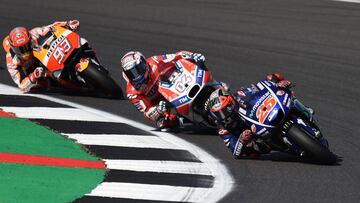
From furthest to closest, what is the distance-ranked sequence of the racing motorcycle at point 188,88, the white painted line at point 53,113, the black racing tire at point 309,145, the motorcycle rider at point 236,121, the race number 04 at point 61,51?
the race number 04 at point 61,51 → the white painted line at point 53,113 → the racing motorcycle at point 188,88 → the motorcycle rider at point 236,121 → the black racing tire at point 309,145

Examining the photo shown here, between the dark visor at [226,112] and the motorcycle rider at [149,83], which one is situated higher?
the dark visor at [226,112]

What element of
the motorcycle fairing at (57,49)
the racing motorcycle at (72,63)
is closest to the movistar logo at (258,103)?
the racing motorcycle at (72,63)

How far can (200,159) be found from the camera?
12594 millimetres

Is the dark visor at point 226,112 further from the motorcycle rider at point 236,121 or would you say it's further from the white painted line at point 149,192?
the white painted line at point 149,192

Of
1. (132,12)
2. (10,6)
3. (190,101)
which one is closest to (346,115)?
(190,101)

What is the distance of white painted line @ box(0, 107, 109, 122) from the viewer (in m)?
14.6

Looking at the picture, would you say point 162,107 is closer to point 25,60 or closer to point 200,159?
point 200,159

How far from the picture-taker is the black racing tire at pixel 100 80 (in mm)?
15820

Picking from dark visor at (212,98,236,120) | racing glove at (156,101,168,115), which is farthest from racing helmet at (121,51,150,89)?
dark visor at (212,98,236,120)

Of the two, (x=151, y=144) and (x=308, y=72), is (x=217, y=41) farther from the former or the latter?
(x=151, y=144)

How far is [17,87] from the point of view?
16.7 metres

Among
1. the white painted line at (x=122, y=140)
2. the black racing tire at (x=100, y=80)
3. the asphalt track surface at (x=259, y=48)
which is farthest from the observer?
the black racing tire at (x=100, y=80)

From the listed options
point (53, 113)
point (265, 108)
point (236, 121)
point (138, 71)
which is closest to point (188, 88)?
point (138, 71)

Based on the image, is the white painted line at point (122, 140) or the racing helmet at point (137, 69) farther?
the racing helmet at point (137, 69)
